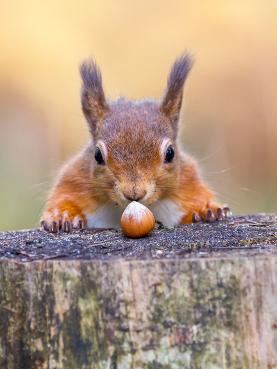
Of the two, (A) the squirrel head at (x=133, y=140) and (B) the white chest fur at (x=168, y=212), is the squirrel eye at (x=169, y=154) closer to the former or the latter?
(A) the squirrel head at (x=133, y=140)

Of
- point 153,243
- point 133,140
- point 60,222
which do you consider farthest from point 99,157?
point 153,243

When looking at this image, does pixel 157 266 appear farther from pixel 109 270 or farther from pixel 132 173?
pixel 132 173

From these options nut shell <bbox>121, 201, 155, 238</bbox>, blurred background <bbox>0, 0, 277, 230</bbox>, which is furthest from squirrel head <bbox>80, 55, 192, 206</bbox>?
blurred background <bbox>0, 0, 277, 230</bbox>

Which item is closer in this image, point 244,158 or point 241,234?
point 241,234

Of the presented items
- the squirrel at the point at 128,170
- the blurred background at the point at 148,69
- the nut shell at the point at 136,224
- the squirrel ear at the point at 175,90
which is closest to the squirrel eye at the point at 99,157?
the squirrel at the point at 128,170

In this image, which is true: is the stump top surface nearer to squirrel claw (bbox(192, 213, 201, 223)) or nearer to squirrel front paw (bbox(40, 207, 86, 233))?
squirrel front paw (bbox(40, 207, 86, 233))

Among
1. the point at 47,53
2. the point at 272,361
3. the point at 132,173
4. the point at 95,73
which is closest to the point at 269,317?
the point at 272,361
